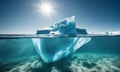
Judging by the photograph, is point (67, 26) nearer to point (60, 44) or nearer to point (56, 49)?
point (60, 44)

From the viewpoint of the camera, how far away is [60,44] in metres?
13.0

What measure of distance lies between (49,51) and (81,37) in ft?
17.2

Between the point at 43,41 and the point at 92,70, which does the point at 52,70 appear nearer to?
the point at 92,70

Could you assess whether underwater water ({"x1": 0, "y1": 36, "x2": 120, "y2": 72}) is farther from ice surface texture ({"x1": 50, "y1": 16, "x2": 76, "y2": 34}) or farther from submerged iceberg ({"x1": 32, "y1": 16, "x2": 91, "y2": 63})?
ice surface texture ({"x1": 50, "y1": 16, "x2": 76, "y2": 34})

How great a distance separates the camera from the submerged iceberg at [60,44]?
1088 centimetres

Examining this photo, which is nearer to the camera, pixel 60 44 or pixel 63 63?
pixel 63 63

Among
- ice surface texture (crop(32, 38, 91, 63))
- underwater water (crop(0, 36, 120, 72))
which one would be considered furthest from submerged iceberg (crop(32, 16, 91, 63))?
underwater water (crop(0, 36, 120, 72))

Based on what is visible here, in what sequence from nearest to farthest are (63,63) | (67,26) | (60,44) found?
1. (63,63)
2. (60,44)
3. (67,26)

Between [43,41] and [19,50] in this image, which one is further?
[19,50]

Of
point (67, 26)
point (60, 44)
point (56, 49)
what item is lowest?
point (56, 49)

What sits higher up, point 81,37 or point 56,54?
point 81,37

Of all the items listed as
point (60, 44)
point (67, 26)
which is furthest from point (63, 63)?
point (67, 26)

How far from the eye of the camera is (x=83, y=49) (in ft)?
94.9

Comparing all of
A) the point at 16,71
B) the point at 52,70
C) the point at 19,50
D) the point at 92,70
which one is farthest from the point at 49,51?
the point at 19,50
